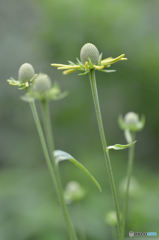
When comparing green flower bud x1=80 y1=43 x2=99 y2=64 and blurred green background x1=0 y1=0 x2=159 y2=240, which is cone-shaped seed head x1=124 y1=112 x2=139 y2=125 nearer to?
green flower bud x1=80 y1=43 x2=99 y2=64

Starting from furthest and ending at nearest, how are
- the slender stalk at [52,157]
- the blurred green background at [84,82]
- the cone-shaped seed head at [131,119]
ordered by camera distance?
the blurred green background at [84,82] < the cone-shaped seed head at [131,119] < the slender stalk at [52,157]

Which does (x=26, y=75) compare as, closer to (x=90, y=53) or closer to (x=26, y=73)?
(x=26, y=73)

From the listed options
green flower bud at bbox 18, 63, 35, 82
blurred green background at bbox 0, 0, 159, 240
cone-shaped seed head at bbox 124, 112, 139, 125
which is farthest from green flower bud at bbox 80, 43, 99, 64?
blurred green background at bbox 0, 0, 159, 240

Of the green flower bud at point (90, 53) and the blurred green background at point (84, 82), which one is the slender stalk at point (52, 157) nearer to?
the green flower bud at point (90, 53)

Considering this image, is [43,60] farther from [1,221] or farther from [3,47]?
[1,221]

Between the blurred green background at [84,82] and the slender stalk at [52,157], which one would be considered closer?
the slender stalk at [52,157]

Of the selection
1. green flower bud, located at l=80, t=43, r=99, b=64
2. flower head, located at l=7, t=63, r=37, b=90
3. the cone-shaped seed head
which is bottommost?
the cone-shaped seed head

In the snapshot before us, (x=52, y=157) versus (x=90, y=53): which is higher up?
(x=90, y=53)

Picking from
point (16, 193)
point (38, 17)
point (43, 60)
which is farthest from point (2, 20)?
point (16, 193)

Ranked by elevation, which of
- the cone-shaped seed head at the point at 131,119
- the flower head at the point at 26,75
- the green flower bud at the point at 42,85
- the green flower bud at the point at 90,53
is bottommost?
the cone-shaped seed head at the point at 131,119

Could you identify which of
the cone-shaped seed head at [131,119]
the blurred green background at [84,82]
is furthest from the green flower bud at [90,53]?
the blurred green background at [84,82]

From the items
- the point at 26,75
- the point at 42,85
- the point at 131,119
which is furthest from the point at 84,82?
the point at 42,85
